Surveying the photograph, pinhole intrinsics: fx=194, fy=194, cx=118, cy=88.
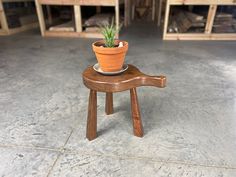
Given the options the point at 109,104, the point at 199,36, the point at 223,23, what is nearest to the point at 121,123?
the point at 109,104

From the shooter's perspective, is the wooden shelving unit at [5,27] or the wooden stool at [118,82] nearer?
the wooden stool at [118,82]

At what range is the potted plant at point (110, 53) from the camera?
902 millimetres

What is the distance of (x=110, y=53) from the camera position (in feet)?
2.95

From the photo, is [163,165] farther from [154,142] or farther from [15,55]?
[15,55]

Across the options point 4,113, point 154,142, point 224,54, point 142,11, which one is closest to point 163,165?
point 154,142

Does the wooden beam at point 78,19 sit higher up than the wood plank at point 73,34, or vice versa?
the wooden beam at point 78,19

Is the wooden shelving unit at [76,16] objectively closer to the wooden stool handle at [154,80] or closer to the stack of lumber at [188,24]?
the stack of lumber at [188,24]

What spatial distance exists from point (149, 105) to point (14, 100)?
1.01 m

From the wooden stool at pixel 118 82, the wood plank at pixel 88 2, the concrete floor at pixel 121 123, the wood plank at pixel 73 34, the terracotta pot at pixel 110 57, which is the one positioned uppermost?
the wood plank at pixel 88 2

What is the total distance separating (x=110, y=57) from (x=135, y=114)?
1.14 ft

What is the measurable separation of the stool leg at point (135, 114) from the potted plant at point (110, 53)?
15 cm

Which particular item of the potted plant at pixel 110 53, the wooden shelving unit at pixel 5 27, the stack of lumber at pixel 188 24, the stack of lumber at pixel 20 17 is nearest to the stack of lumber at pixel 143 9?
the stack of lumber at pixel 188 24

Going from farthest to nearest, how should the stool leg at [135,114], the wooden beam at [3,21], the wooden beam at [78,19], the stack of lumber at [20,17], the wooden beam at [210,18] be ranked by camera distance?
the stack of lumber at [20,17] < the wooden beam at [3,21] < the wooden beam at [78,19] < the wooden beam at [210,18] < the stool leg at [135,114]

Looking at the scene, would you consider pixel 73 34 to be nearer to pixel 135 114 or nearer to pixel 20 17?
pixel 20 17
